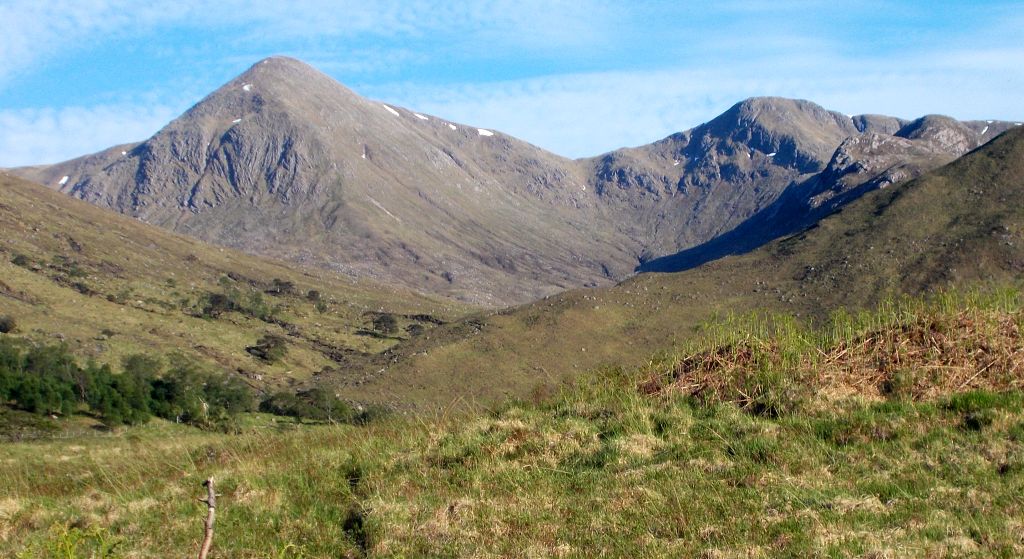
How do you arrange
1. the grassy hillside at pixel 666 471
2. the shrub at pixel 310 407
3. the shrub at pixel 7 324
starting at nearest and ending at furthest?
the grassy hillside at pixel 666 471 → the shrub at pixel 310 407 → the shrub at pixel 7 324

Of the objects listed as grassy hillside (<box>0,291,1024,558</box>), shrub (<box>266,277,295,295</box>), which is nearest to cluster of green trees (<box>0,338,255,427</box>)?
grassy hillside (<box>0,291,1024,558</box>)

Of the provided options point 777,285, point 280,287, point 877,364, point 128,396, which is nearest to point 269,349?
point 128,396

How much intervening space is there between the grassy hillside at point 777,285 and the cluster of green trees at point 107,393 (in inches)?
605

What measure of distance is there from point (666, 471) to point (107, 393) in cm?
3031

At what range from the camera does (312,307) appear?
347 feet

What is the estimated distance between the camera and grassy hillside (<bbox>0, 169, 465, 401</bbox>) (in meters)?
63.0

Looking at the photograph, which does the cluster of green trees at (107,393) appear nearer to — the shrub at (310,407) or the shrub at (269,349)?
the shrub at (310,407)

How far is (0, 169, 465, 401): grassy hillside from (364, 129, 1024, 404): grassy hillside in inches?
399

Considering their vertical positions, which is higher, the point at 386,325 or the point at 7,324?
the point at 7,324

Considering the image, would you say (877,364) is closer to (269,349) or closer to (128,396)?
(128,396)

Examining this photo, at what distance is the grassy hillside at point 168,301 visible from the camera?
62969mm

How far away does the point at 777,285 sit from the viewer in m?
67.9

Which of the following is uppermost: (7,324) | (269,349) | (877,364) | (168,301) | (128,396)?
(877,364)

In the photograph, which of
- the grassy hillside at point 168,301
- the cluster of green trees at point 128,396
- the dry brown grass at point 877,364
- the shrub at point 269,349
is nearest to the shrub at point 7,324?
the grassy hillside at point 168,301
